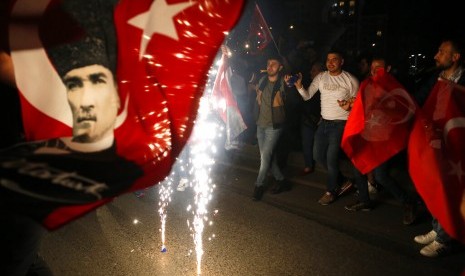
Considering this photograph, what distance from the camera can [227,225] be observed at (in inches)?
187

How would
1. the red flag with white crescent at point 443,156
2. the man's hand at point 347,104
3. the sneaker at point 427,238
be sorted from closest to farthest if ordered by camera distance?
the red flag with white crescent at point 443,156
the sneaker at point 427,238
the man's hand at point 347,104

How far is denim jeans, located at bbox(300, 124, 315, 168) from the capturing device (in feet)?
23.0

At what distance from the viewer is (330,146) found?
5.19m

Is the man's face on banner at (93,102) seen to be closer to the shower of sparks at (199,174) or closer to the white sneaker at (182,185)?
the shower of sparks at (199,174)

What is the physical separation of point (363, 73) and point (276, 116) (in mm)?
1721

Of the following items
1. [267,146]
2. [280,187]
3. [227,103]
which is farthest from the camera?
[227,103]

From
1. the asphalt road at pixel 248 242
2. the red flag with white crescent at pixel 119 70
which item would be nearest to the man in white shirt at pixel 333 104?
the asphalt road at pixel 248 242

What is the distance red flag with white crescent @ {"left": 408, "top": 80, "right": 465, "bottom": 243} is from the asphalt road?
72cm

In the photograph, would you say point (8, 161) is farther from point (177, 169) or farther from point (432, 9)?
point (432, 9)

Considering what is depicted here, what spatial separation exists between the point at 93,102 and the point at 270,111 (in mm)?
4098

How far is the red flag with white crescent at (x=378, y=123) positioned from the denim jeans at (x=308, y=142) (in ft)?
7.70

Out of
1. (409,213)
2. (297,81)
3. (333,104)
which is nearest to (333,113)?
(333,104)

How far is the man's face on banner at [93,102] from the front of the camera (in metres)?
1.71

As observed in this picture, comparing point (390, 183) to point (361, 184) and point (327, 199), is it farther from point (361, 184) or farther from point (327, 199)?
point (327, 199)
